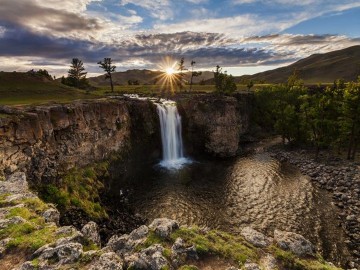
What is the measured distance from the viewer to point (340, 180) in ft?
143

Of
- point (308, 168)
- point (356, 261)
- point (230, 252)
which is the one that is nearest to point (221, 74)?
point (308, 168)

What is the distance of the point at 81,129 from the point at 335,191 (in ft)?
134

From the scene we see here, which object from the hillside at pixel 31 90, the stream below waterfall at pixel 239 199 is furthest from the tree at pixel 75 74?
the stream below waterfall at pixel 239 199

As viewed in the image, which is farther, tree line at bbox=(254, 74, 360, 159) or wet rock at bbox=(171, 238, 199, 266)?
tree line at bbox=(254, 74, 360, 159)

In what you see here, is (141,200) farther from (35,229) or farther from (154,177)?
(35,229)

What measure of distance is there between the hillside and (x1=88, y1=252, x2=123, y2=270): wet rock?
48.8 m

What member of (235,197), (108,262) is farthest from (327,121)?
(108,262)

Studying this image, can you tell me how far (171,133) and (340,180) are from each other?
1335 inches

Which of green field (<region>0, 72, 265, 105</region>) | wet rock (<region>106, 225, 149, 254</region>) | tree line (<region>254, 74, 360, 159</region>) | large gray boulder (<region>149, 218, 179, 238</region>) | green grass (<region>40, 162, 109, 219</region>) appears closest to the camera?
wet rock (<region>106, 225, 149, 254</region>)

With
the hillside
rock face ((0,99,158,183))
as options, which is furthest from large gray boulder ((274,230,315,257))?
the hillside

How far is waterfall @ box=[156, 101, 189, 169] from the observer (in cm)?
5853

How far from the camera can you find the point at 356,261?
25.7 meters

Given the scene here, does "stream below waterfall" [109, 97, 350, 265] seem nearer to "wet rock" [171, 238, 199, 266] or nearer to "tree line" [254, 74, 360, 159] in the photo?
"tree line" [254, 74, 360, 159]

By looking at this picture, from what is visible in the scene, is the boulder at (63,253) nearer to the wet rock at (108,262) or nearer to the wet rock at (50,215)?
the wet rock at (108,262)
